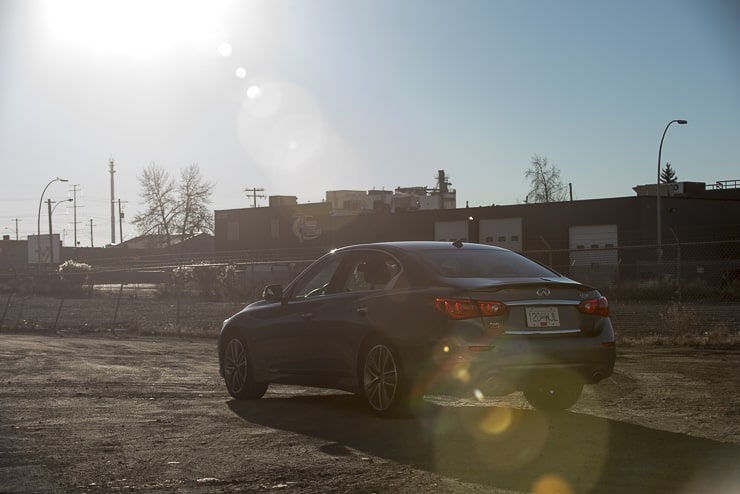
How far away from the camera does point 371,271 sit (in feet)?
32.9

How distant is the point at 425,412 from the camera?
977cm

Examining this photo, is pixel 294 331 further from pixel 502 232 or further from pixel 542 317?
pixel 502 232

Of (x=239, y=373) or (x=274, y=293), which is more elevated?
(x=274, y=293)

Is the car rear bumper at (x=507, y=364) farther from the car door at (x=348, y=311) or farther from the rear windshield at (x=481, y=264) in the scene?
the car door at (x=348, y=311)

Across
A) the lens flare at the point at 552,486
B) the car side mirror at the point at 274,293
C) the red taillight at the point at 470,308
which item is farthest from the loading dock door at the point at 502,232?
the lens flare at the point at 552,486

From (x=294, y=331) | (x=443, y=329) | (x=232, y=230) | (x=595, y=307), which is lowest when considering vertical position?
(x=294, y=331)

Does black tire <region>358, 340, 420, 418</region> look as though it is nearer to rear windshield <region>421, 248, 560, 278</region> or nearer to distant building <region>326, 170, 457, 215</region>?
rear windshield <region>421, 248, 560, 278</region>

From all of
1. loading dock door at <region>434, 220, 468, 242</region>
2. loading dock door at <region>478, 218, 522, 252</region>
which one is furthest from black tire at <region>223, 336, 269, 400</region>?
loading dock door at <region>434, 220, 468, 242</region>

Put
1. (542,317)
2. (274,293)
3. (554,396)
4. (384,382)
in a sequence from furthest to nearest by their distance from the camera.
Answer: (274,293) < (554,396) < (384,382) < (542,317)

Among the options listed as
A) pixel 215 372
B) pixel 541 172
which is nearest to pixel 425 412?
pixel 215 372

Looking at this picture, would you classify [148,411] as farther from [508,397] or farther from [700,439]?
[700,439]

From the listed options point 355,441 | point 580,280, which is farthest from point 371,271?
point 580,280

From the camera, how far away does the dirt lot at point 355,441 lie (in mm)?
6512

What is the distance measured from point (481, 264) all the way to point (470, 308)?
98 centimetres
